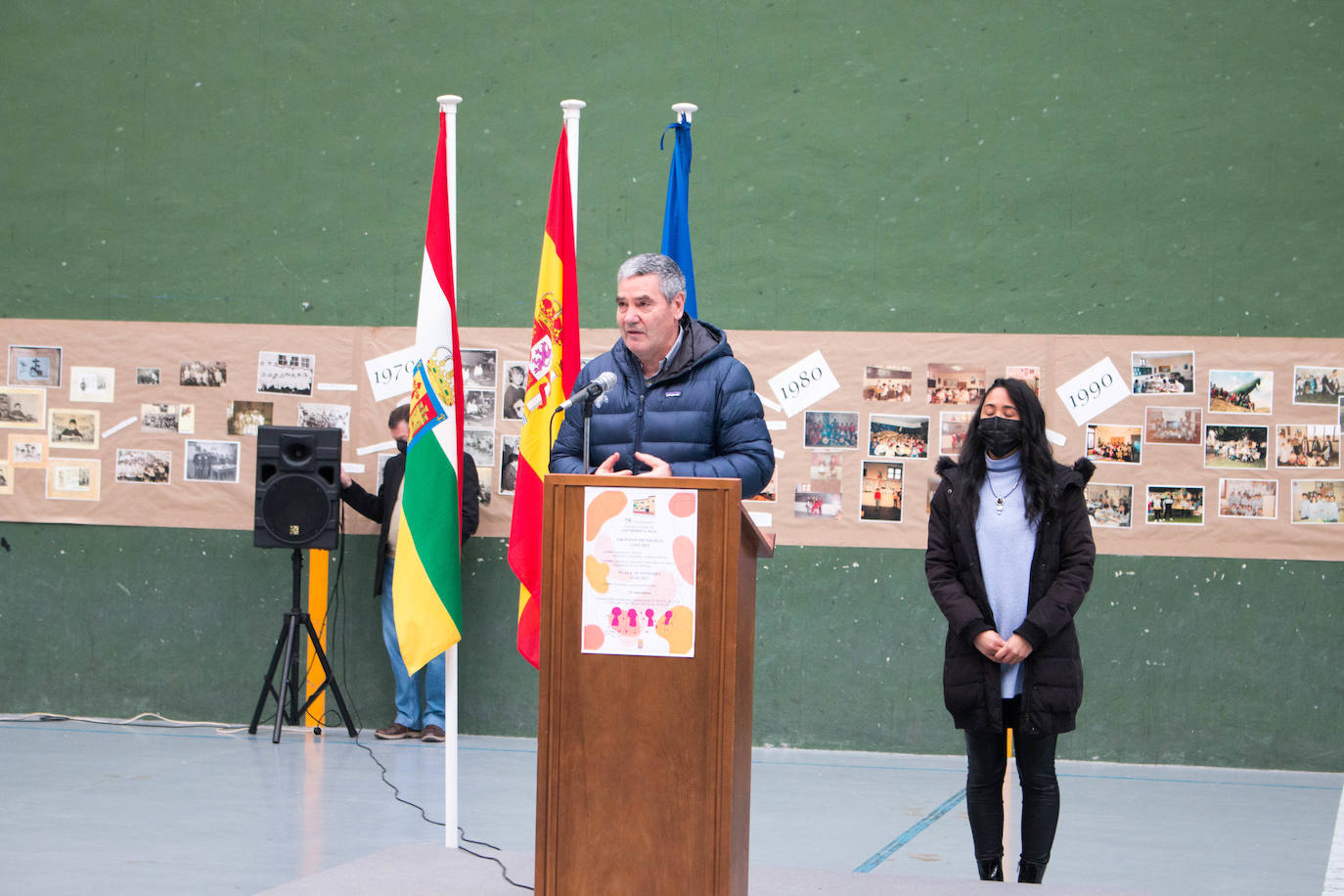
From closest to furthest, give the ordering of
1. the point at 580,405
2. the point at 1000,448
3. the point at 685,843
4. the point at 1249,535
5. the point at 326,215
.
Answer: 1. the point at 685,843
2. the point at 580,405
3. the point at 1000,448
4. the point at 1249,535
5. the point at 326,215

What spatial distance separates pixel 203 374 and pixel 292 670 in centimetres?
153

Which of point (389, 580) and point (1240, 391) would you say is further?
point (389, 580)

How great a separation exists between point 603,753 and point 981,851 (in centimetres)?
139

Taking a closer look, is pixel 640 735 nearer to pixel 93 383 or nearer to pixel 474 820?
pixel 474 820

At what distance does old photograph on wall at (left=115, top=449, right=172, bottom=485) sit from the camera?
6465 millimetres

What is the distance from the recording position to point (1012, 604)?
3.40 m

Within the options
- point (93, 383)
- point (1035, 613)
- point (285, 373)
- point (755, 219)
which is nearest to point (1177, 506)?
point (755, 219)

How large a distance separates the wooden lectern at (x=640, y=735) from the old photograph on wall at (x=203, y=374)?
4.37 meters

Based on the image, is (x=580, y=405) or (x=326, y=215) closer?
(x=580, y=405)

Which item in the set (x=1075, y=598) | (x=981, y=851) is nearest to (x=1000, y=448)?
(x=1075, y=598)

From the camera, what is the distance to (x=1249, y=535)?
5.90 metres

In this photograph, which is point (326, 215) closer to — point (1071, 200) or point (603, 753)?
point (1071, 200)

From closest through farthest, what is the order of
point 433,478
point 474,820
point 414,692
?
point 433,478 < point 474,820 < point 414,692

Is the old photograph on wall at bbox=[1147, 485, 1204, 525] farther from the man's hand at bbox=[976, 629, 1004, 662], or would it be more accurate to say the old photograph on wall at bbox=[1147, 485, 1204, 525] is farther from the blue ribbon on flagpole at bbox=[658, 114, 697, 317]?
the man's hand at bbox=[976, 629, 1004, 662]
